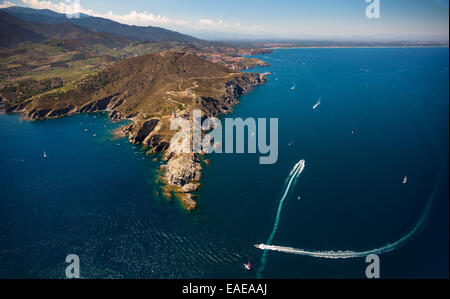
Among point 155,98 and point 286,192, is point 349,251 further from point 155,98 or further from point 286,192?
point 155,98

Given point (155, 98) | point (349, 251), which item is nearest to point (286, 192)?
point (349, 251)

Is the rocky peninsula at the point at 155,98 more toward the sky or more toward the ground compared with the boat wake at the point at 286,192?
more toward the sky

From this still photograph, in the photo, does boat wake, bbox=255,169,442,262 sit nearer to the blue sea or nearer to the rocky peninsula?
the blue sea

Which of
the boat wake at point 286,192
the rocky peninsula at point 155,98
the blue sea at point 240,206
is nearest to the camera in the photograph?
the blue sea at point 240,206

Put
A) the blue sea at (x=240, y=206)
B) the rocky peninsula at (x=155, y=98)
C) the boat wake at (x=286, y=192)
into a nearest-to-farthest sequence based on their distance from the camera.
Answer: the blue sea at (x=240, y=206) < the boat wake at (x=286, y=192) < the rocky peninsula at (x=155, y=98)

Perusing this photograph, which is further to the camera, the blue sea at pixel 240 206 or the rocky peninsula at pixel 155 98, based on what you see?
the rocky peninsula at pixel 155 98

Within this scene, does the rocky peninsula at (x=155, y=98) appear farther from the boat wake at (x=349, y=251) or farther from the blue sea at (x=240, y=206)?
the boat wake at (x=349, y=251)

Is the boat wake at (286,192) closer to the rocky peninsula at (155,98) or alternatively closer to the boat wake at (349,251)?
the boat wake at (349,251)

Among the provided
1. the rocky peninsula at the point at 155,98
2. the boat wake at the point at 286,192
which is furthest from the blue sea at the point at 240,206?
the rocky peninsula at the point at 155,98

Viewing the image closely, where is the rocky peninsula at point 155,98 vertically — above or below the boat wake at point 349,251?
above
